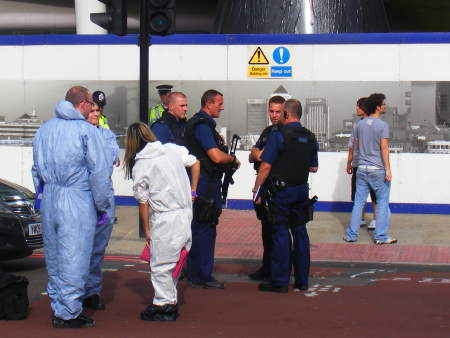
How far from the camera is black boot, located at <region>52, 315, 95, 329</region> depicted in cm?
729

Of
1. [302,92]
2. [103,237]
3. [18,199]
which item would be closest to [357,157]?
[302,92]

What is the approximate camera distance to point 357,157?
12125 millimetres

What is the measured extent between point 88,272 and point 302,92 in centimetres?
771

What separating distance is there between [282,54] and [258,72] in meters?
0.46

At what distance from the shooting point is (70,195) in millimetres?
7121

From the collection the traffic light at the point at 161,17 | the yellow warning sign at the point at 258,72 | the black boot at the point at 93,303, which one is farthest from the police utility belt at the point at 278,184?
the yellow warning sign at the point at 258,72

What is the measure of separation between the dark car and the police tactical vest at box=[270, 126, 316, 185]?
107 inches

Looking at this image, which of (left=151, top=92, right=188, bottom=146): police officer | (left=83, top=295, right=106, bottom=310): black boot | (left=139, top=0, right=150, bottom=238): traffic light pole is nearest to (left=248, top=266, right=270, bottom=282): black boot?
(left=151, top=92, right=188, bottom=146): police officer

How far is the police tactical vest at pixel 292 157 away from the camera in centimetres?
875

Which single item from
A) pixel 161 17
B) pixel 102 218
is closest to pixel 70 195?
pixel 102 218

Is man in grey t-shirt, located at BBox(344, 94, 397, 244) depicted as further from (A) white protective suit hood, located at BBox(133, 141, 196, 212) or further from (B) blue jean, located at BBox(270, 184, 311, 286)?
(A) white protective suit hood, located at BBox(133, 141, 196, 212)

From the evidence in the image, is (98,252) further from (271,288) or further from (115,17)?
(115,17)

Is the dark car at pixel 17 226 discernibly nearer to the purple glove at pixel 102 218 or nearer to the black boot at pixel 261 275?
the black boot at pixel 261 275

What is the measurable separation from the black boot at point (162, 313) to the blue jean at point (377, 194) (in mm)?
4591
